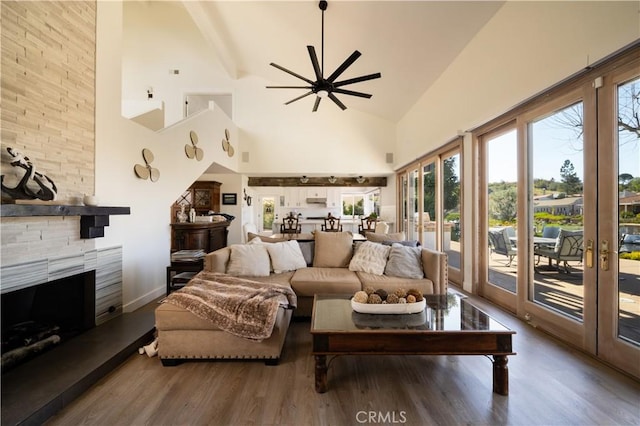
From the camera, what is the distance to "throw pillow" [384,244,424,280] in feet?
10.1

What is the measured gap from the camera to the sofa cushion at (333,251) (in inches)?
141

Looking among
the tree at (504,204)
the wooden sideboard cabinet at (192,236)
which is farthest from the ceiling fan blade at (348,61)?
the wooden sideboard cabinet at (192,236)

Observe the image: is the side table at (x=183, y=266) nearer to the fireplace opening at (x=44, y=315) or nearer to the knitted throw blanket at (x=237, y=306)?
the fireplace opening at (x=44, y=315)

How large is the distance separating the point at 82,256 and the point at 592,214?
4.61 metres

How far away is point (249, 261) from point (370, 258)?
147cm

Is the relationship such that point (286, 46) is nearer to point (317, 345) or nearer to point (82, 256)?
point (82, 256)

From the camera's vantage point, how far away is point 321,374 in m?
1.80

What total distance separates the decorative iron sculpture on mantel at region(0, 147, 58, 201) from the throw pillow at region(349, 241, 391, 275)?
3011 mm

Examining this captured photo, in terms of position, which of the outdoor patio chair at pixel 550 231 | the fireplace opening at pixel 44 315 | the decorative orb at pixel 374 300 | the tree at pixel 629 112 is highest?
the tree at pixel 629 112

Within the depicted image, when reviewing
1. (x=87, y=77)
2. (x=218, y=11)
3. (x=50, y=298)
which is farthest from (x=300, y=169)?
(x=50, y=298)

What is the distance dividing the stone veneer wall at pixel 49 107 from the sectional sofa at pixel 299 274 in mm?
1215

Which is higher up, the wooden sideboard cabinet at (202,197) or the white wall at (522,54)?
the white wall at (522,54)

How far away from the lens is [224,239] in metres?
6.32

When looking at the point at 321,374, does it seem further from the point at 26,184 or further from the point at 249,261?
the point at 26,184
